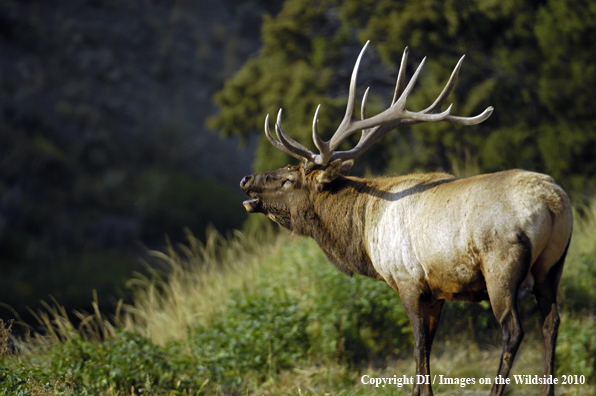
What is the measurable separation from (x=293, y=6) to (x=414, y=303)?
Result: 7805 millimetres

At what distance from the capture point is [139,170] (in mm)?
20234

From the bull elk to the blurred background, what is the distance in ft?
14.9

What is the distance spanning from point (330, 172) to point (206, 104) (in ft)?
67.4

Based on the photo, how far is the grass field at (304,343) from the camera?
548 cm

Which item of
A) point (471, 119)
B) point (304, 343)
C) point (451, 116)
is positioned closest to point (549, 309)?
point (471, 119)

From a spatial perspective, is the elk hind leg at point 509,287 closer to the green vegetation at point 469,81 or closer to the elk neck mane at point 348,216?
the elk neck mane at point 348,216

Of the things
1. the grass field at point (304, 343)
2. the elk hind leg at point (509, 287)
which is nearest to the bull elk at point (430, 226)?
the elk hind leg at point (509, 287)

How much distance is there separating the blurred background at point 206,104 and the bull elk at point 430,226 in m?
4.54

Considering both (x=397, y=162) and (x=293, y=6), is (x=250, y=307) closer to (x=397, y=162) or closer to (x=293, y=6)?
(x=397, y=162)

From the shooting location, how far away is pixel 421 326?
4129 mm

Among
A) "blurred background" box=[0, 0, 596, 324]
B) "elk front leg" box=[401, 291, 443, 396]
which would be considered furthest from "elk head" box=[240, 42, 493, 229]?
"blurred background" box=[0, 0, 596, 324]

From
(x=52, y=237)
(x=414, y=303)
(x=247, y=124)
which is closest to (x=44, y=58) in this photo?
(x=52, y=237)

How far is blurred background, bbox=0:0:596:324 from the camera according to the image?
362 inches

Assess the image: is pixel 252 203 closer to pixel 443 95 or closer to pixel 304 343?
pixel 443 95
